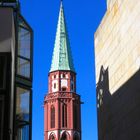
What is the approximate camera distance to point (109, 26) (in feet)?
102

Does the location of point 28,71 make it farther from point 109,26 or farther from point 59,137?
point 59,137

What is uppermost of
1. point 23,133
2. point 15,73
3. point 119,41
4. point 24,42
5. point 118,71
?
point 119,41

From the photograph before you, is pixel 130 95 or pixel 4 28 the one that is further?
pixel 130 95

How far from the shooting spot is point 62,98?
5955 inches

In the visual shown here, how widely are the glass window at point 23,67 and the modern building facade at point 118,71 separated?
18.5 feet

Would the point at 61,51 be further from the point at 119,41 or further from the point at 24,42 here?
the point at 24,42

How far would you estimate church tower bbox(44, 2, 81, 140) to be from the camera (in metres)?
148

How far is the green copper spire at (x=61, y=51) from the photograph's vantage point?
152375 millimetres

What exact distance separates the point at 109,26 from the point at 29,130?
416 inches

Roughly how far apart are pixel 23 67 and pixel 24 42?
60.6 inches

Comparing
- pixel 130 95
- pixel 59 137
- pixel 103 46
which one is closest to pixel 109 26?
pixel 103 46

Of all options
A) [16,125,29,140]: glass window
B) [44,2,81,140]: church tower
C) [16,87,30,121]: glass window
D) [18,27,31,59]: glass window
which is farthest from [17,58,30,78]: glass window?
[44,2,81,140]: church tower

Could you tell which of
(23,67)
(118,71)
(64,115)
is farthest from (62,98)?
(23,67)

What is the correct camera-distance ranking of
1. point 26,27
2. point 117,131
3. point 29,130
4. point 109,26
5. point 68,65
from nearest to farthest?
point 29,130 < point 26,27 < point 117,131 < point 109,26 < point 68,65
